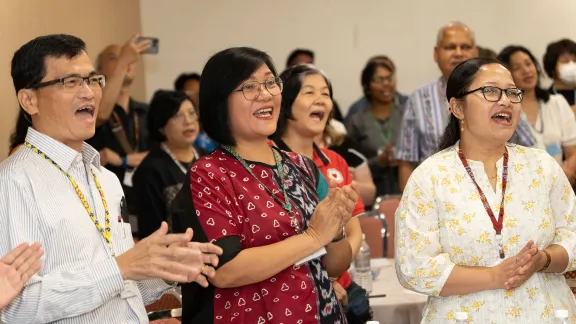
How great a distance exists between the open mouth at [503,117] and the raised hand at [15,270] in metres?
1.62

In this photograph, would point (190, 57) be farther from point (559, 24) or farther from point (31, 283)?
point (31, 283)

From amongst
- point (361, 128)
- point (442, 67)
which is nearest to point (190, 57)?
point (361, 128)

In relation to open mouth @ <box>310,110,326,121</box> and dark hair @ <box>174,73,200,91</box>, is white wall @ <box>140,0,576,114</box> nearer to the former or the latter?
dark hair @ <box>174,73,200,91</box>

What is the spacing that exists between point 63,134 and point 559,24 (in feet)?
21.4

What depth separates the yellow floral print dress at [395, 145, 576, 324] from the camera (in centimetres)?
284

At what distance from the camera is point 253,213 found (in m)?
2.63

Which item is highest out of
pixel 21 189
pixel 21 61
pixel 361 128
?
pixel 21 61

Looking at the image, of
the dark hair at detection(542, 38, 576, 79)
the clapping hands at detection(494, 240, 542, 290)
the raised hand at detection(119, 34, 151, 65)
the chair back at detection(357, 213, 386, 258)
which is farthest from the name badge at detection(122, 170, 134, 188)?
the dark hair at detection(542, 38, 576, 79)

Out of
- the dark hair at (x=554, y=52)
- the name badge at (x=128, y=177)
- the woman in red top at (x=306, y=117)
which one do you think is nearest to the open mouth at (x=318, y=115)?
the woman in red top at (x=306, y=117)

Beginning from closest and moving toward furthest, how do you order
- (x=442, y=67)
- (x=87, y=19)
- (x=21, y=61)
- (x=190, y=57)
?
(x=21, y=61) < (x=442, y=67) < (x=87, y=19) < (x=190, y=57)

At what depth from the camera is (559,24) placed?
26.5ft

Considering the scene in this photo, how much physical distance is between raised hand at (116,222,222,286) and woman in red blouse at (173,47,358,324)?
0.29m

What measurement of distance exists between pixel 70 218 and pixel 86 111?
0.37 meters

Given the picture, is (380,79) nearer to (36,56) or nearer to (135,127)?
(135,127)
